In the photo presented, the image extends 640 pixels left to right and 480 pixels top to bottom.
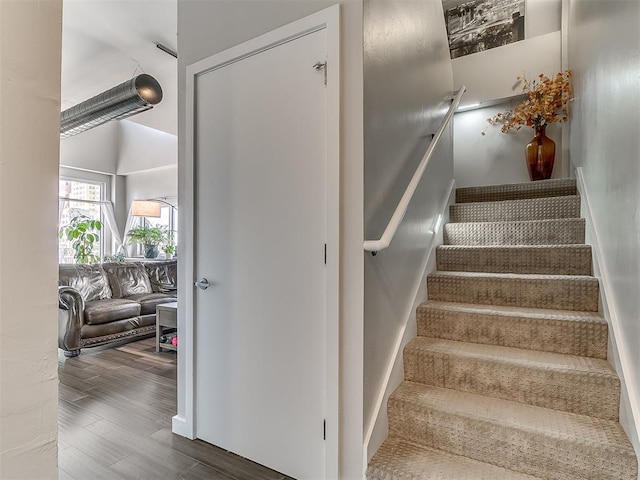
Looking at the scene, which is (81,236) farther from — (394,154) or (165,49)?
(394,154)

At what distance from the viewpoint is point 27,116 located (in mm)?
494

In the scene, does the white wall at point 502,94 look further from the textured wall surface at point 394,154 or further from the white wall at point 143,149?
the white wall at point 143,149

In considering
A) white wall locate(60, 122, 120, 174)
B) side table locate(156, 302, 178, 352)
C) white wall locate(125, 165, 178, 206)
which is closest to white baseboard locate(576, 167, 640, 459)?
side table locate(156, 302, 178, 352)

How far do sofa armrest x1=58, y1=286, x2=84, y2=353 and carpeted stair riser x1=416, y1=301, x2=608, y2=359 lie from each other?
11.1 feet

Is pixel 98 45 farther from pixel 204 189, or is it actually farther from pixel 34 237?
pixel 34 237

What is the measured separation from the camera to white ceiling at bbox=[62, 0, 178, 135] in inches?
130

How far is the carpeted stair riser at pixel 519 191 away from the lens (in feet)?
9.52

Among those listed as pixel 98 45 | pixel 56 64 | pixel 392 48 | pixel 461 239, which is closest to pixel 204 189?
pixel 392 48

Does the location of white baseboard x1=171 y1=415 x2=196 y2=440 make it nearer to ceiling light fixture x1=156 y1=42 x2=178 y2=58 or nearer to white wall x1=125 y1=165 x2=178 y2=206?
ceiling light fixture x1=156 y1=42 x2=178 y2=58

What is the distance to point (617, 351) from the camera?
1516mm

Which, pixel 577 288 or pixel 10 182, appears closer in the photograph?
pixel 10 182

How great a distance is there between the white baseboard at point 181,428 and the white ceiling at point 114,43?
2.97m

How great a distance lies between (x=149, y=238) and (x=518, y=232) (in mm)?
7290

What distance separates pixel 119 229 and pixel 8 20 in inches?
365
